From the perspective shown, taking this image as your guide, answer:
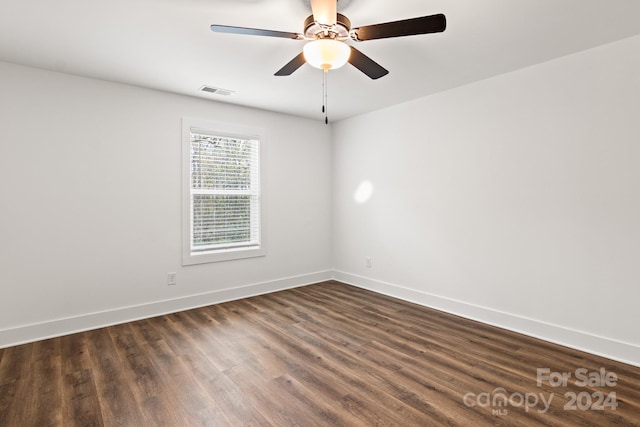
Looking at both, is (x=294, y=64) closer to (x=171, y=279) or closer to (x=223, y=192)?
(x=223, y=192)

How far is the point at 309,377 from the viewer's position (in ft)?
7.74

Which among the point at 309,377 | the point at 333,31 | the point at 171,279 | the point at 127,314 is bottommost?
the point at 309,377

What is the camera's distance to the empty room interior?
2.12 m

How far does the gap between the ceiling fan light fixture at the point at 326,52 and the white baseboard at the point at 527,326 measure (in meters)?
2.85

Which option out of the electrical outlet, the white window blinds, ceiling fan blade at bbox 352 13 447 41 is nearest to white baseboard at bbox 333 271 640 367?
the white window blinds

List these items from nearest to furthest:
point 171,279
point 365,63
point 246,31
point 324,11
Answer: point 324,11
point 246,31
point 365,63
point 171,279

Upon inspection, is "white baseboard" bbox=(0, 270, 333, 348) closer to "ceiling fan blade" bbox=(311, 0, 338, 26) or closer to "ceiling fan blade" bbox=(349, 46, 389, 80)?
"ceiling fan blade" bbox=(349, 46, 389, 80)

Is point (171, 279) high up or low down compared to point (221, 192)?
down

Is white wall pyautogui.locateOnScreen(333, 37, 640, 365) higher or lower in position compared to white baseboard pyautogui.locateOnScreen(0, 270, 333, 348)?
higher

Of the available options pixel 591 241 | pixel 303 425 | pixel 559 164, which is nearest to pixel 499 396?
pixel 303 425

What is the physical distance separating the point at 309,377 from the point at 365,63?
2.21m

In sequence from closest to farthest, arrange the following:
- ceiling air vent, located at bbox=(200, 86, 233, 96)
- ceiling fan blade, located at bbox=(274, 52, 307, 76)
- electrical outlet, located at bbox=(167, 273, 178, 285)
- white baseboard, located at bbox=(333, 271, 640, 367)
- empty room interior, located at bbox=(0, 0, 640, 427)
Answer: empty room interior, located at bbox=(0, 0, 640, 427), ceiling fan blade, located at bbox=(274, 52, 307, 76), white baseboard, located at bbox=(333, 271, 640, 367), ceiling air vent, located at bbox=(200, 86, 233, 96), electrical outlet, located at bbox=(167, 273, 178, 285)

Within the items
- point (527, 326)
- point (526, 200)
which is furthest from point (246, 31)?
point (527, 326)

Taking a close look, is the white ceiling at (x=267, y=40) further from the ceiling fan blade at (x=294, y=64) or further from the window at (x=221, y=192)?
the window at (x=221, y=192)
